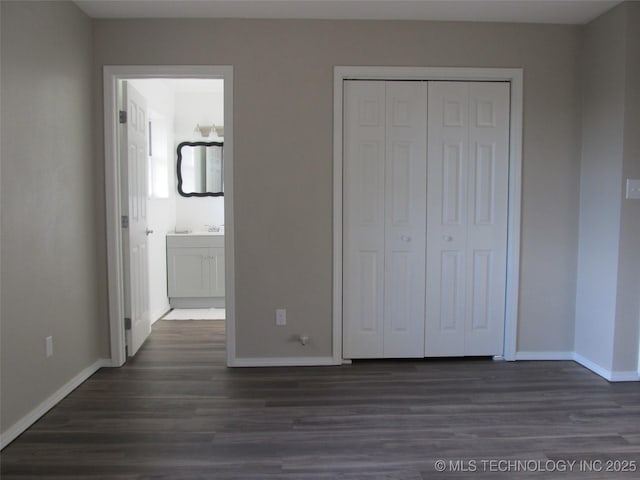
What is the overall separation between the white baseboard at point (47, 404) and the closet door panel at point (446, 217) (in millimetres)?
2380

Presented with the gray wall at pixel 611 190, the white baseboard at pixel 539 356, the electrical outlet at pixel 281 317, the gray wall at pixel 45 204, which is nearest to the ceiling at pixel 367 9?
the gray wall at pixel 611 190

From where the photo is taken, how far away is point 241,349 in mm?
3277

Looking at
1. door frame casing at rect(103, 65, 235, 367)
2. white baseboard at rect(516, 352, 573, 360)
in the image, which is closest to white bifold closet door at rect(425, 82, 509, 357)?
white baseboard at rect(516, 352, 573, 360)

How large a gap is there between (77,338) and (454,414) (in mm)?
2383

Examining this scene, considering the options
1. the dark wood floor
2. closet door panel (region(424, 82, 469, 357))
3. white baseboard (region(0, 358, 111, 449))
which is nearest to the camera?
the dark wood floor

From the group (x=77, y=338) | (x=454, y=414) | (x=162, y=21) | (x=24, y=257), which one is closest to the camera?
(x=24, y=257)

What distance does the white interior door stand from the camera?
3303 millimetres

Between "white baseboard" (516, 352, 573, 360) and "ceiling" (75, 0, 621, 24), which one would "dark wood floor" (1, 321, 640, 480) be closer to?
"white baseboard" (516, 352, 573, 360)

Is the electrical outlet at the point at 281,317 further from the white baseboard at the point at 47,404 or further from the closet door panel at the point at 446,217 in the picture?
the white baseboard at the point at 47,404

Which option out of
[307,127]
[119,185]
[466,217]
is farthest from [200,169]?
[466,217]

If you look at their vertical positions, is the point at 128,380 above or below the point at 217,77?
below

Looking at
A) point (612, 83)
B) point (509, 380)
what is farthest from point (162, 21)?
point (509, 380)

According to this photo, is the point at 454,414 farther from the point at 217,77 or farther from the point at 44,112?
the point at 44,112

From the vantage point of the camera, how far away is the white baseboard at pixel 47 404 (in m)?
2.22
